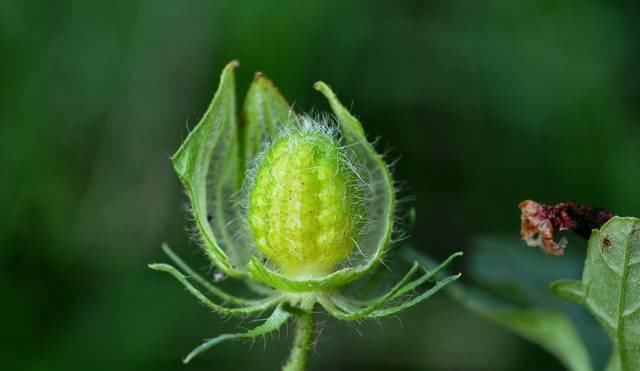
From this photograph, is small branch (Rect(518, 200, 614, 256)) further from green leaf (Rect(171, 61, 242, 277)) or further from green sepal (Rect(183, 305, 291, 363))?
green leaf (Rect(171, 61, 242, 277))

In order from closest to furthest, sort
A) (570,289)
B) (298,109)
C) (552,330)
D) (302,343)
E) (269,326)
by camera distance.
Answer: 1. (269,326)
2. (302,343)
3. (570,289)
4. (552,330)
5. (298,109)

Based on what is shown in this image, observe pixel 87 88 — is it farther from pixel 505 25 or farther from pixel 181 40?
pixel 505 25

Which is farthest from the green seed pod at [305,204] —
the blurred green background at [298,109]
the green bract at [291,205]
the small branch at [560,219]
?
the blurred green background at [298,109]

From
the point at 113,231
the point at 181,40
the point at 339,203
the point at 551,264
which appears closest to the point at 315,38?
the point at 181,40

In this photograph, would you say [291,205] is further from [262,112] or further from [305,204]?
[262,112]

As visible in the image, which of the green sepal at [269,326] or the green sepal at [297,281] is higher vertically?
the green sepal at [297,281]

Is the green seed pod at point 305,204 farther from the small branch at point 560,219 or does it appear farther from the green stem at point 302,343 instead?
the small branch at point 560,219

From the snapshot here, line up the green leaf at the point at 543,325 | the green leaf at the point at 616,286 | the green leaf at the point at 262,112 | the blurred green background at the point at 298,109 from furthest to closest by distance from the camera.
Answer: the blurred green background at the point at 298,109 < the green leaf at the point at 543,325 < the green leaf at the point at 262,112 < the green leaf at the point at 616,286

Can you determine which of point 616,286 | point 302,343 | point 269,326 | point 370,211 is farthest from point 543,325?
point 269,326
